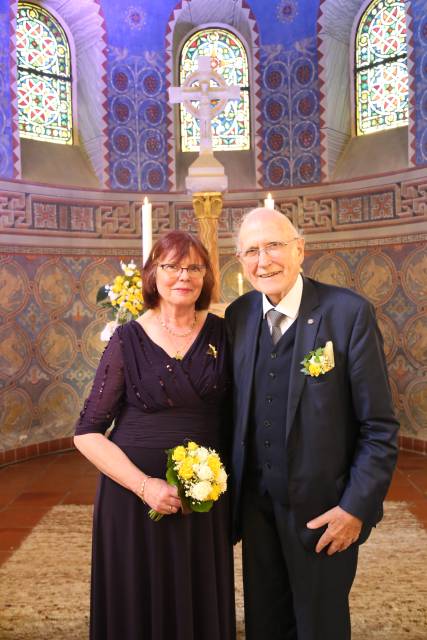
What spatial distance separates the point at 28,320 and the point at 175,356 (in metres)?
4.79

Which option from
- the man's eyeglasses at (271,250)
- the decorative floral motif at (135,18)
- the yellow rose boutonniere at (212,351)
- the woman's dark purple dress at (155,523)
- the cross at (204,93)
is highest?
the decorative floral motif at (135,18)

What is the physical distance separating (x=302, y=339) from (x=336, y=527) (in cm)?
59

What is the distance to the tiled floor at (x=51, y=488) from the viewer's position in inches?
182

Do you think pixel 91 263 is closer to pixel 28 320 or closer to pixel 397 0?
pixel 28 320

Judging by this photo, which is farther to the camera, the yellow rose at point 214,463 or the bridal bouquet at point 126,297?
the bridal bouquet at point 126,297

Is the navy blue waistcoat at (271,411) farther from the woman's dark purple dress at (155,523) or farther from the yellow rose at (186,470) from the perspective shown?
the yellow rose at (186,470)

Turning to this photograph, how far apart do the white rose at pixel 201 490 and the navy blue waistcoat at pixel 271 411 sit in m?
0.27

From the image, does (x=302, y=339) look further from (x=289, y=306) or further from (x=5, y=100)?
(x=5, y=100)

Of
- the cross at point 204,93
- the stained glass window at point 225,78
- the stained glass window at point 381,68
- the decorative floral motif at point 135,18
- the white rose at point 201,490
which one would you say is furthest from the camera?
the stained glass window at point 225,78

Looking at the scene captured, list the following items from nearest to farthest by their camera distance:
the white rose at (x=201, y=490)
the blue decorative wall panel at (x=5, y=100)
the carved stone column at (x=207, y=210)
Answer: the white rose at (x=201, y=490), the carved stone column at (x=207, y=210), the blue decorative wall panel at (x=5, y=100)

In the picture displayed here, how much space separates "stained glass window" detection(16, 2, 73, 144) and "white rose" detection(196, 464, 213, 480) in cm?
593

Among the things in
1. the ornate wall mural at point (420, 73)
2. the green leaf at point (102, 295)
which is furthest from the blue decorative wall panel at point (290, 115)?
the green leaf at point (102, 295)

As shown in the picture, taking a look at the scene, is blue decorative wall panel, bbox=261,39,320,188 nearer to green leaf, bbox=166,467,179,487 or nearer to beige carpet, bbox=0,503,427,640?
beige carpet, bbox=0,503,427,640

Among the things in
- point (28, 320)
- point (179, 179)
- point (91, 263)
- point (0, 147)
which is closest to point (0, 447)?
point (28, 320)
